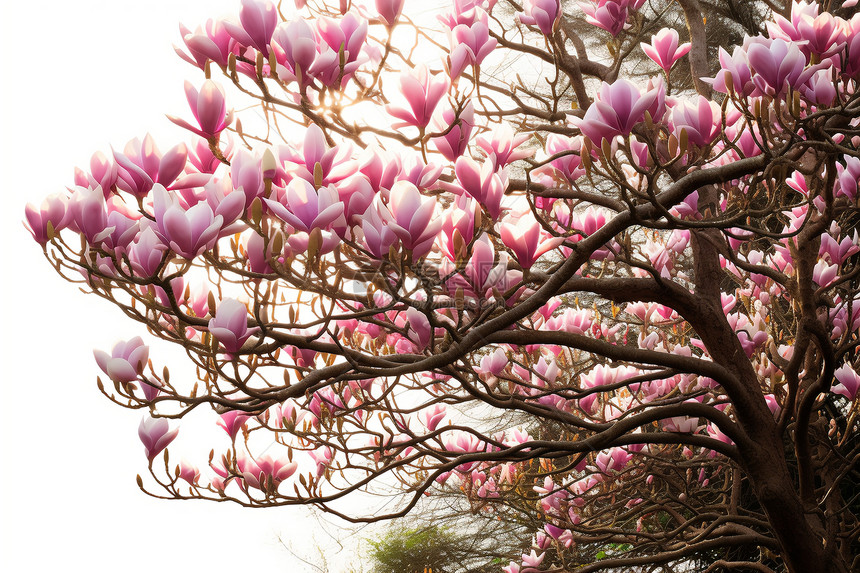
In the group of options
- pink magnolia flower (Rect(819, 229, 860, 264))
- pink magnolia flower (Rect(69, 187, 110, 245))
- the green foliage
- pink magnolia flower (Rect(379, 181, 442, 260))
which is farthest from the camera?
the green foliage

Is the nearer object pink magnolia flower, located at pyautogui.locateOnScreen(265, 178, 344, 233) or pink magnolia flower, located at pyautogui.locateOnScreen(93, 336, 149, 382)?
pink magnolia flower, located at pyautogui.locateOnScreen(265, 178, 344, 233)

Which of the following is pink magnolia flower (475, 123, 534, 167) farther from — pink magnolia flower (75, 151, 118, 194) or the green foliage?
the green foliage

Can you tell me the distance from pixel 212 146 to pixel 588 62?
6.22ft

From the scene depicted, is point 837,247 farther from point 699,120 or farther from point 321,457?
point 321,457

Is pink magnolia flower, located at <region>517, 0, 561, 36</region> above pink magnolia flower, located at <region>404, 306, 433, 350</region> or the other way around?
above

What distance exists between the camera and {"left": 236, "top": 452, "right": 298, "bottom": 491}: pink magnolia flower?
6.51 ft

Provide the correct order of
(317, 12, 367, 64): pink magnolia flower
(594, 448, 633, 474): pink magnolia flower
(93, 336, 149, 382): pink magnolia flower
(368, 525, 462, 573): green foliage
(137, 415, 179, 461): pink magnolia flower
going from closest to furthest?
(317, 12, 367, 64): pink magnolia flower < (93, 336, 149, 382): pink magnolia flower < (137, 415, 179, 461): pink magnolia flower < (594, 448, 633, 474): pink magnolia flower < (368, 525, 462, 573): green foliage

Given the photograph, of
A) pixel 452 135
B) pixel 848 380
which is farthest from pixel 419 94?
pixel 848 380

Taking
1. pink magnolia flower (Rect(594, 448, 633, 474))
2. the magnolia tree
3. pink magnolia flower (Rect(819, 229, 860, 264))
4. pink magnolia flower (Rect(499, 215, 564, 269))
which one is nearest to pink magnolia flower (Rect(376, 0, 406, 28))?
the magnolia tree

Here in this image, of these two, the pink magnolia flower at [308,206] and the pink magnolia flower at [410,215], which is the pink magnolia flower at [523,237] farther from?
the pink magnolia flower at [308,206]

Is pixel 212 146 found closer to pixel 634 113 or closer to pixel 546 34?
pixel 634 113

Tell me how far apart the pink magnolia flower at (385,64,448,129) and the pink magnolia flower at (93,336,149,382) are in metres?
0.72

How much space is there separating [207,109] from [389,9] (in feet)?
1.53

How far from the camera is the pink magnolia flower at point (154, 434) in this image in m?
1.66
